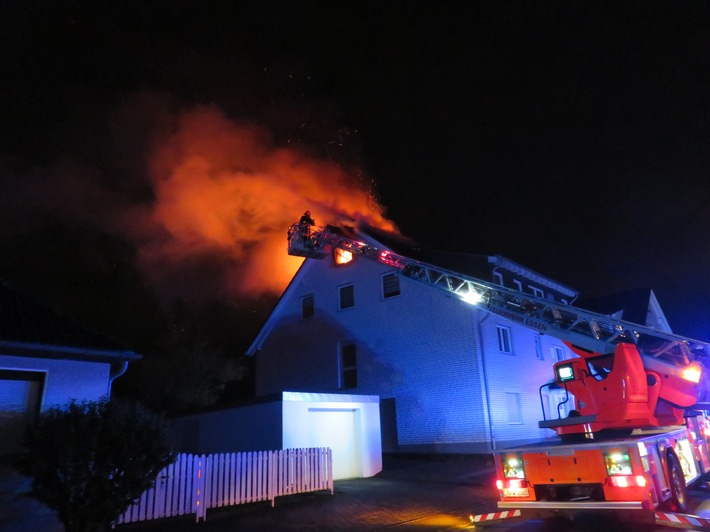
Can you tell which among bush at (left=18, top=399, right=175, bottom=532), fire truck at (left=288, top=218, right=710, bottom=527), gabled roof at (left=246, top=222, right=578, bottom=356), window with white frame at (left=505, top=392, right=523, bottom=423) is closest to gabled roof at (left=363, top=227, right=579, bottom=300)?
gabled roof at (left=246, top=222, right=578, bottom=356)

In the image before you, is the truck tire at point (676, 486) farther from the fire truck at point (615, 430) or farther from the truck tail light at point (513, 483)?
the truck tail light at point (513, 483)

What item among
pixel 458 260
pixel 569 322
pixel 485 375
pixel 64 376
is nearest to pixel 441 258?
pixel 458 260

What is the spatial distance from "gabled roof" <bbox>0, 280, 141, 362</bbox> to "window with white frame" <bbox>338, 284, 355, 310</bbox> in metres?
12.6

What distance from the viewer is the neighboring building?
7.56 metres

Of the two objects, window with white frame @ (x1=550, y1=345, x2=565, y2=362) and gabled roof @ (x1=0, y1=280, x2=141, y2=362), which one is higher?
window with white frame @ (x1=550, y1=345, x2=565, y2=362)

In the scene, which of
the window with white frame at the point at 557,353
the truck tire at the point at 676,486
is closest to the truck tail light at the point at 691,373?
the truck tire at the point at 676,486

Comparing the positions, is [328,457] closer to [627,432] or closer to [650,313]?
[627,432]

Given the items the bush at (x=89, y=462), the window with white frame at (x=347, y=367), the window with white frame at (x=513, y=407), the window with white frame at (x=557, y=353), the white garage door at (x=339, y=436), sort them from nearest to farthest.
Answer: the bush at (x=89, y=462), the white garage door at (x=339, y=436), the window with white frame at (x=513, y=407), the window with white frame at (x=347, y=367), the window with white frame at (x=557, y=353)

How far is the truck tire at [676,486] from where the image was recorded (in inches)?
277

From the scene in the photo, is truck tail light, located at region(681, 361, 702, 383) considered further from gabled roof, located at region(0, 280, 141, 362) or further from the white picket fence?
gabled roof, located at region(0, 280, 141, 362)

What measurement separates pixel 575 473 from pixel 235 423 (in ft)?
35.5

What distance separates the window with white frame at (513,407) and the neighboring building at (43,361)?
43.6 feet

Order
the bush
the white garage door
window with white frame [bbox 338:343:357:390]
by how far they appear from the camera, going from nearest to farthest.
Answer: the bush, the white garage door, window with white frame [bbox 338:343:357:390]

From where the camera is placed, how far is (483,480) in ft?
42.1
